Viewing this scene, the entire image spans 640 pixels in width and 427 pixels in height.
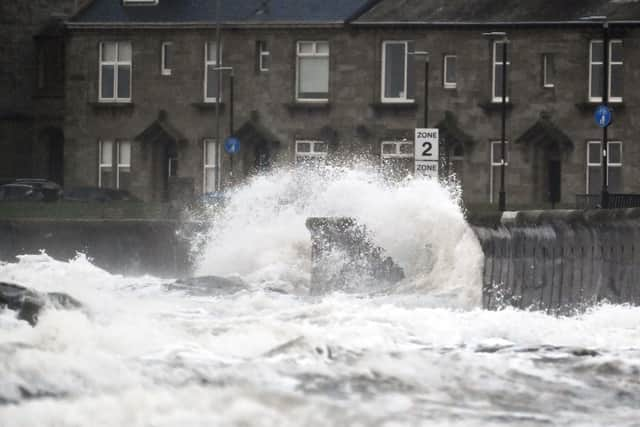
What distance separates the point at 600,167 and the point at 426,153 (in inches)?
838

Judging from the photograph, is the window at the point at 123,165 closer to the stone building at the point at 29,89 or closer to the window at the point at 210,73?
the window at the point at 210,73

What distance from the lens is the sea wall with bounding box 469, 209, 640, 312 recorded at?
26.5 metres

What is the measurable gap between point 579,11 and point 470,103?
16.3 feet

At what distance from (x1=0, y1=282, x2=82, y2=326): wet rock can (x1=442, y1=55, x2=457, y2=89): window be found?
128ft

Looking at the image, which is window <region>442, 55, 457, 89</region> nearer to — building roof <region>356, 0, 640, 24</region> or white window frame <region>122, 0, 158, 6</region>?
building roof <region>356, 0, 640, 24</region>

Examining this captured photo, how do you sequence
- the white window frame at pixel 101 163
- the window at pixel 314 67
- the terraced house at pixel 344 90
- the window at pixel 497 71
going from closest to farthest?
the terraced house at pixel 344 90 → the window at pixel 497 71 → the window at pixel 314 67 → the white window frame at pixel 101 163

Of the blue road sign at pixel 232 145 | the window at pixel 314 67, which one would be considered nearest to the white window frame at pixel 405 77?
the window at pixel 314 67

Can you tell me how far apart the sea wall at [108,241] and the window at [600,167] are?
75.2ft

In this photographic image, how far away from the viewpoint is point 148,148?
2611 inches

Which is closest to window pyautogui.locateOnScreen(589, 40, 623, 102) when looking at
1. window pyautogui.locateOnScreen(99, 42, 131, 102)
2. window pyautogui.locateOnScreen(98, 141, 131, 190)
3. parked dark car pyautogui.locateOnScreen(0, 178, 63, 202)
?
window pyautogui.locateOnScreen(99, 42, 131, 102)

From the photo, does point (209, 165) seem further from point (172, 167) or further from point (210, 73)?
point (210, 73)

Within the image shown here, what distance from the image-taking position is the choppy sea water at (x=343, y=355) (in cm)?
1781

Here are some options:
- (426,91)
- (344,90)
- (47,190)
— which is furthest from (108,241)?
(344,90)

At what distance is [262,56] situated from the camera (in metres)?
65.1
